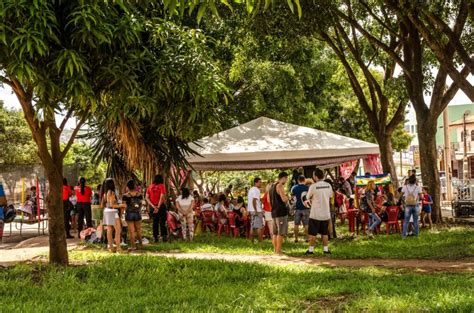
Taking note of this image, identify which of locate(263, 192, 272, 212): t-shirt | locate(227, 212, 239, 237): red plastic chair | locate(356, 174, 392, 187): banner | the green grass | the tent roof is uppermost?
the tent roof

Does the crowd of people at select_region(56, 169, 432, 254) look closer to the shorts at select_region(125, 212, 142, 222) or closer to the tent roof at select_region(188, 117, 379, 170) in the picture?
the shorts at select_region(125, 212, 142, 222)

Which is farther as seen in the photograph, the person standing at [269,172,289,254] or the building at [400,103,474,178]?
the building at [400,103,474,178]

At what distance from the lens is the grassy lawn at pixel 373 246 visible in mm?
11939

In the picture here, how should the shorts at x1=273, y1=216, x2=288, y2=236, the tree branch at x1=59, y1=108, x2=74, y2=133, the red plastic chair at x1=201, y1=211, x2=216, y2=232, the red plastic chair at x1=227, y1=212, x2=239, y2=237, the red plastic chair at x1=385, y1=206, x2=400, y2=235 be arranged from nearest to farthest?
the tree branch at x1=59, y1=108, x2=74, y2=133 < the shorts at x1=273, y1=216, x2=288, y2=236 < the red plastic chair at x1=385, y1=206, x2=400, y2=235 < the red plastic chair at x1=227, y1=212, x2=239, y2=237 < the red plastic chair at x1=201, y1=211, x2=216, y2=232

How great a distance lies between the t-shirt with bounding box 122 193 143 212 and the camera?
42.6ft

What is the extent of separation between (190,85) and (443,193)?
32.3 metres

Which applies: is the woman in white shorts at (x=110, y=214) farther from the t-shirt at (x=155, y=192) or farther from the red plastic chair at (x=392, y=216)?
the red plastic chair at (x=392, y=216)

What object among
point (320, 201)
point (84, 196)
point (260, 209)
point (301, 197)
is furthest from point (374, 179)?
point (84, 196)

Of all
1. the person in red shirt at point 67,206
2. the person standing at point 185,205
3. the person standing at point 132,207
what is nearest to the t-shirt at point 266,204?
the person standing at point 185,205

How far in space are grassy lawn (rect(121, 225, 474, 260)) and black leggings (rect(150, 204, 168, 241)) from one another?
68cm

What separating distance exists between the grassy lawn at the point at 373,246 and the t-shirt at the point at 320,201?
0.83 metres

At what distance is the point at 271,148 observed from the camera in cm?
1712

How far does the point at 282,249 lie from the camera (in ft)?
43.0

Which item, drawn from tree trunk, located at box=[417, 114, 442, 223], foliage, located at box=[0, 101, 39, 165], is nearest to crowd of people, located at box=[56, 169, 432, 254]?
tree trunk, located at box=[417, 114, 442, 223]
